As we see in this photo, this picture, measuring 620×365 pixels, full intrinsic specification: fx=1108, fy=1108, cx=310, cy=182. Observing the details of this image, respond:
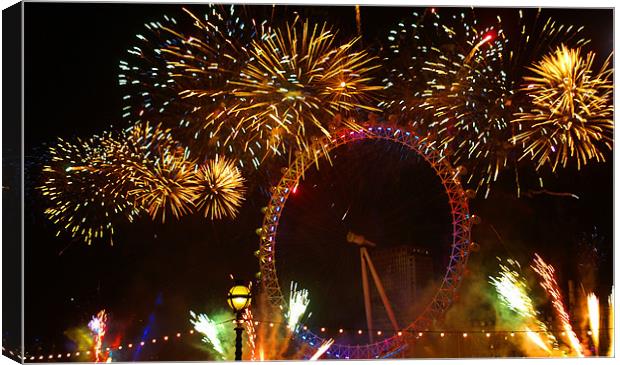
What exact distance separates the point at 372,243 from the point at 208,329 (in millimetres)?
2710

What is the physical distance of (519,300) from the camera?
1623cm

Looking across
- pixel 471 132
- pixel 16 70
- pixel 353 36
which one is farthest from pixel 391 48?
pixel 16 70

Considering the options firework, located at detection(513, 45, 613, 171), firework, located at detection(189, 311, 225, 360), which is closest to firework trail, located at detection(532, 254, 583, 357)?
firework, located at detection(513, 45, 613, 171)

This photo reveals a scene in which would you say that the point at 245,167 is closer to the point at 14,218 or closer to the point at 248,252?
the point at 248,252

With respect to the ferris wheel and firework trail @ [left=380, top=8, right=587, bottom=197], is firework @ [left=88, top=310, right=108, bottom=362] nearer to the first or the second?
the ferris wheel

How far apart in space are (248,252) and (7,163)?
3.88 metres

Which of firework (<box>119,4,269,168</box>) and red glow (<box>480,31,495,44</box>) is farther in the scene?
red glow (<box>480,31,495,44</box>)

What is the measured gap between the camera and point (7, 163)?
1462 centimetres

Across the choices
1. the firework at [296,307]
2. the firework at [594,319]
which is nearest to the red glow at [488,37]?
the firework at [594,319]

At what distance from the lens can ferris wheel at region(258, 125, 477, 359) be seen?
16.2m

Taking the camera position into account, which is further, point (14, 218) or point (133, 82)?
point (133, 82)

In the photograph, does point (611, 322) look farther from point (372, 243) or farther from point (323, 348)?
point (323, 348)

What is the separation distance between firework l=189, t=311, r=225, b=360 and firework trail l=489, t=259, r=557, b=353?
4.16 m

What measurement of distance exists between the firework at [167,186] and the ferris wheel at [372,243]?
1.33 metres
